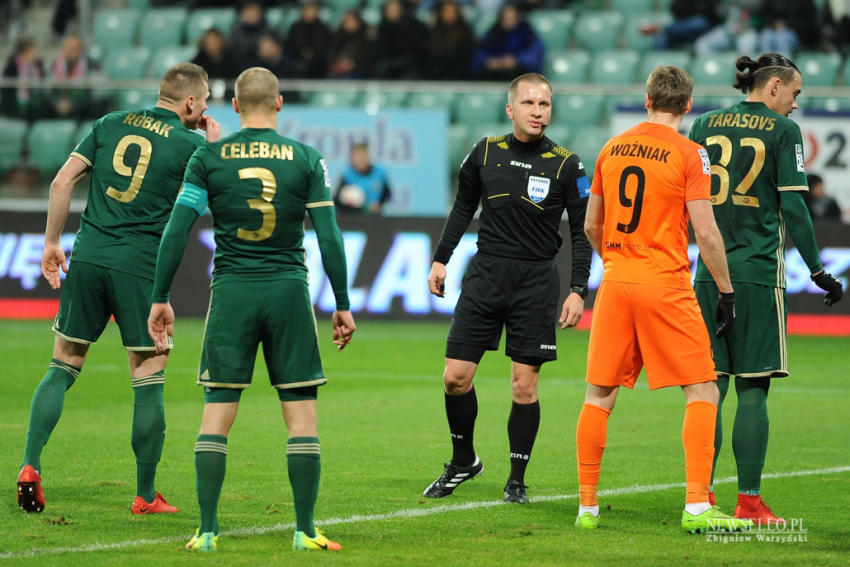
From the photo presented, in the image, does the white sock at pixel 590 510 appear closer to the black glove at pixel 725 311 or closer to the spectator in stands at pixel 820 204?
the black glove at pixel 725 311

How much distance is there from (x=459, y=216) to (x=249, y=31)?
1435cm

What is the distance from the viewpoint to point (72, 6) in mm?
24750

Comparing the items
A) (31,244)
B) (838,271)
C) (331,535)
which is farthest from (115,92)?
(331,535)

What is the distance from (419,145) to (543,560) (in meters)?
13.1

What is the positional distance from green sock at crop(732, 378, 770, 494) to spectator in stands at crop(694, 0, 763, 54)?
1467cm

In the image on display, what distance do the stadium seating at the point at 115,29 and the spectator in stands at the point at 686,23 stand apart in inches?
353

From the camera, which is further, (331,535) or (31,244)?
(31,244)

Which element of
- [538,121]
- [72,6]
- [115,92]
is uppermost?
[72,6]

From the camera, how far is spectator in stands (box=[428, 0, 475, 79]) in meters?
20.8

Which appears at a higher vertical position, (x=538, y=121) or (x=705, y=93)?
(x=705, y=93)

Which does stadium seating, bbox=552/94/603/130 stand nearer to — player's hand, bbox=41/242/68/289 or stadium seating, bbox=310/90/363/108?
stadium seating, bbox=310/90/363/108

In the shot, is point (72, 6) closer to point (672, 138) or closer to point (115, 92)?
point (115, 92)

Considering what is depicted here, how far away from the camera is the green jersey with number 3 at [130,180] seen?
707cm

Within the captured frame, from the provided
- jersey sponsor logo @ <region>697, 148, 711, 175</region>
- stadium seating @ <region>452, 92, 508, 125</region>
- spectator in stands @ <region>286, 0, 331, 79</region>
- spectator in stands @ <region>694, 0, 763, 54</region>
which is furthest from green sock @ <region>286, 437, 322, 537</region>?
spectator in stands @ <region>694, 0, 763, 54</region>
